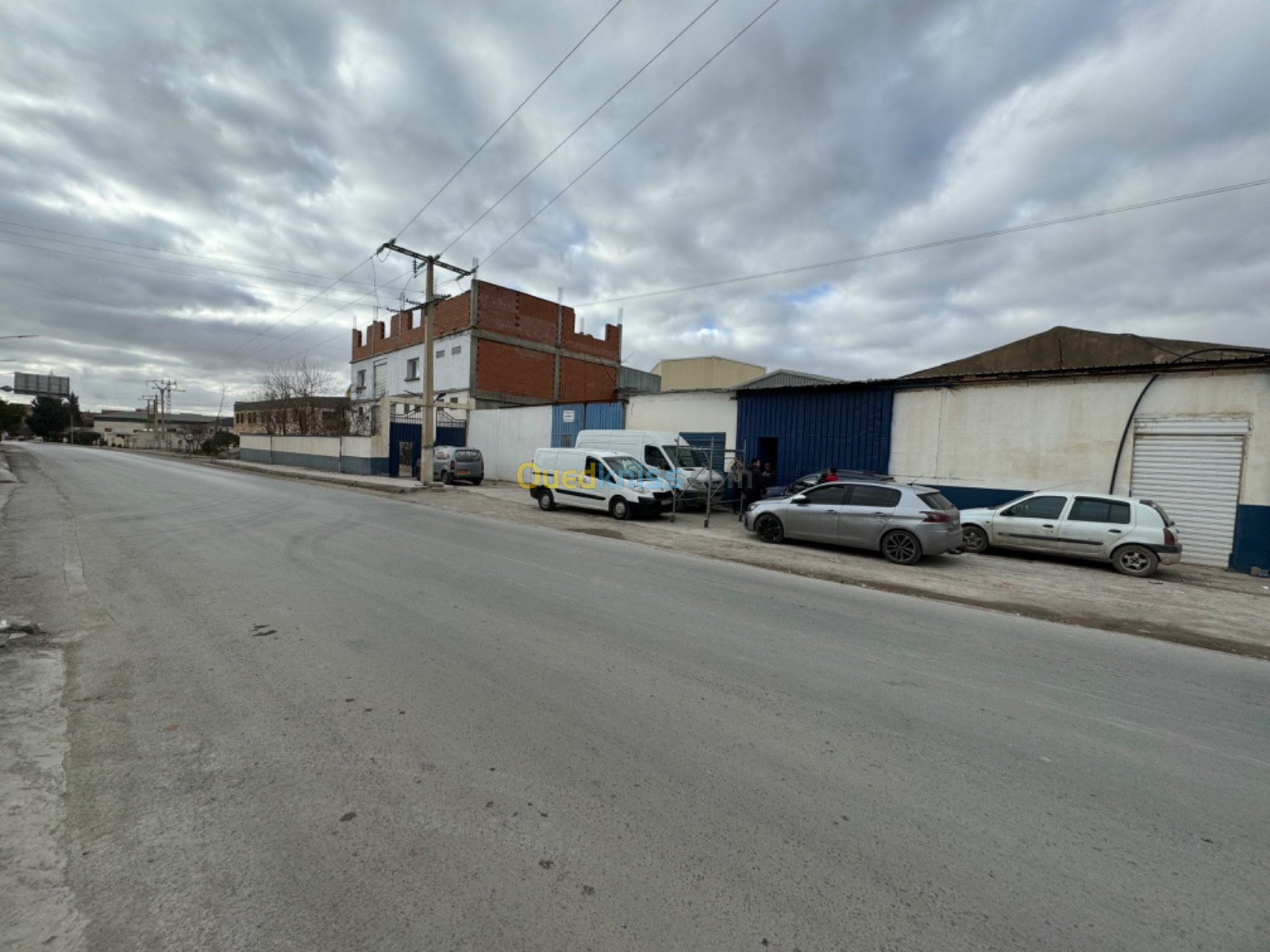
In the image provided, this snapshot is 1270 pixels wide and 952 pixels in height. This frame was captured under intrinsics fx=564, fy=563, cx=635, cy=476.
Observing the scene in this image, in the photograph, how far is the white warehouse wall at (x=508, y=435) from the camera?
25297 mm

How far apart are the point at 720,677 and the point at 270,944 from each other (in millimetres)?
3123

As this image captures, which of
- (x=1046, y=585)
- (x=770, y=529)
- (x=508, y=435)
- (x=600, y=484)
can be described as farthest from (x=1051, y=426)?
(x=508, y=435)

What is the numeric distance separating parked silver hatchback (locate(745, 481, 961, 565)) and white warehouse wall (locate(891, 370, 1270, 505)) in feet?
15.0

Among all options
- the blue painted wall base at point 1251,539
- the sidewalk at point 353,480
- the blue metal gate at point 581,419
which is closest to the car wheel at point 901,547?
the blue painted wall base at point 1251,539

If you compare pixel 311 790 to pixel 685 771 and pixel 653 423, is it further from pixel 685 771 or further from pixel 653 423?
pixel 653 423

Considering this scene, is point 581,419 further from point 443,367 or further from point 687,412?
point 443,367

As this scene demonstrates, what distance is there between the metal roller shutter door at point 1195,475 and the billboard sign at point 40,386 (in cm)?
10172

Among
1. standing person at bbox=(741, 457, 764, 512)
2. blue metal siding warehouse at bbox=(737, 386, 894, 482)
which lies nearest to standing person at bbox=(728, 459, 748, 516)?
standing person at bbox=(741, 457, 764, 512)

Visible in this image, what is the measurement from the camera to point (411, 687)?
157 inches

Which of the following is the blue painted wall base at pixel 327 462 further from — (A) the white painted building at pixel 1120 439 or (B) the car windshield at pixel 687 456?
(A) the white painted building at pixel 1120 439

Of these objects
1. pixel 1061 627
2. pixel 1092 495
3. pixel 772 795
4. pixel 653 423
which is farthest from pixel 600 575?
pixel 653 423

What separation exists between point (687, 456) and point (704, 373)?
3179cm

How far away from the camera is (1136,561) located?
984 centimetres

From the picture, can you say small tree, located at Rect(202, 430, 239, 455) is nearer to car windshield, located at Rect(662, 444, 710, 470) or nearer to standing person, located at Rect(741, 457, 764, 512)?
car windshield, located at Rect(662, 444, 710, 470)
